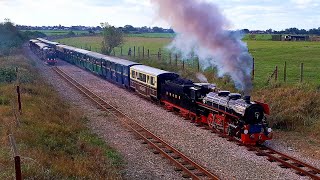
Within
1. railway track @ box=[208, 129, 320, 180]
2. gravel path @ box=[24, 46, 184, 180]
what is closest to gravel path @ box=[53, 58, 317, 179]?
railway track @ box=[208, 129, 320, 180]

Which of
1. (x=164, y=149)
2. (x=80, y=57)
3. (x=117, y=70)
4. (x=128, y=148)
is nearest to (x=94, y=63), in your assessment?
(x=80, y=57)

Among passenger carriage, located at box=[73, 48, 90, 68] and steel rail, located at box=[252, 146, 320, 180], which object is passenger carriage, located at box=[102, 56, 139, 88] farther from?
steel rail, located at box=[252, 146, 320, 180]

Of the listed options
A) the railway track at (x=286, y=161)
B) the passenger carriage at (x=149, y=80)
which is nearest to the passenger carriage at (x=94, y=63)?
the passenger carriage at (x=149, y=80)

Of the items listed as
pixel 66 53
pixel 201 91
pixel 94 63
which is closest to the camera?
pixel 201 91

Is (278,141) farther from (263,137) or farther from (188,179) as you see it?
(188,179)

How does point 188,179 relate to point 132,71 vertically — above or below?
below

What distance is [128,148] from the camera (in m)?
16.3

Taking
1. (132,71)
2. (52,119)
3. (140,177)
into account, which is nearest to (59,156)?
(140,177)

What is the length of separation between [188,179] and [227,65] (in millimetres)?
8899

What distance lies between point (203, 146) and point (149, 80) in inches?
430

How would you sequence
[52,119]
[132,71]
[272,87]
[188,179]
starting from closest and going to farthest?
[188,179], [52,119], [272,87], [132,71]

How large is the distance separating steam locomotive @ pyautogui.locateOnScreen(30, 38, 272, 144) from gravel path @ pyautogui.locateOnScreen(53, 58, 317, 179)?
64cm

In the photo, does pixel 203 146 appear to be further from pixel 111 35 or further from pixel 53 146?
pixel 111 35

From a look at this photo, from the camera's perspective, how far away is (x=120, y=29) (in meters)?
63.5
